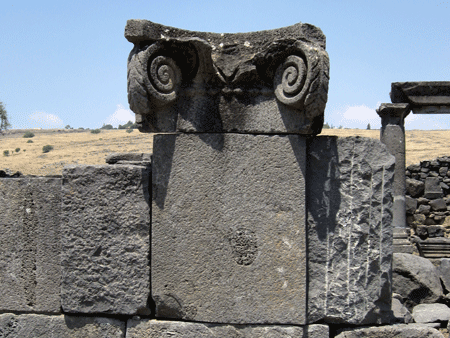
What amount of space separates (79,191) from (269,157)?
4.11ft

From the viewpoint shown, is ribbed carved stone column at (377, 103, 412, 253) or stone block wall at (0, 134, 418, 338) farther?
ribbed carved stone column at (377, 103, 412, 253)

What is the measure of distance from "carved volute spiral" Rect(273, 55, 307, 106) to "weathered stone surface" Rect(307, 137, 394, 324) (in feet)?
1.17

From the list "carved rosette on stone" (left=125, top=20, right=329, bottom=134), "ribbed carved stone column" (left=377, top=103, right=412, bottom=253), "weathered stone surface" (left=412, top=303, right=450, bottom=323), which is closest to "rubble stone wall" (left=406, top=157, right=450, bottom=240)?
"ribbed carved stone column" (left=377, top=103, right=412, bottom=253)

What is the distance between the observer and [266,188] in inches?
112

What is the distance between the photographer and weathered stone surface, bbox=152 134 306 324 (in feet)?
9.36

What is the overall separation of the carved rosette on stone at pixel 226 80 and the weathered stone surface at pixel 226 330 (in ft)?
4.09

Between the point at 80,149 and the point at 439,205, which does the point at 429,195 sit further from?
the point at 80,149

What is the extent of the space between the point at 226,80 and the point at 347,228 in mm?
1228

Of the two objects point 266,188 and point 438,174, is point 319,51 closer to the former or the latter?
point 266,188

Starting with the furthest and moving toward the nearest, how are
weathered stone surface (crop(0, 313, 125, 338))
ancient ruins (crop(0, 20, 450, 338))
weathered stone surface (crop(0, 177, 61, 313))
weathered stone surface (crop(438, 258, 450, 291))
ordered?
weathered stone surface (crop(438, 258, 450, 291)), weathered stone surface (crop(0, 177, 61, 313)), weathered stone surface (crop(0, 313, 125, 338)), ancient ruins (crop(0, 20, 450, 338))

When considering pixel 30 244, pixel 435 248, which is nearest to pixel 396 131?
pixel 435 248

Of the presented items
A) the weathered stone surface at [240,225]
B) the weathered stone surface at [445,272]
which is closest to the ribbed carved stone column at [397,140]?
the weathered stone surface at [445,272]

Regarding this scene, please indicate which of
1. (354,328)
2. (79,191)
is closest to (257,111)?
(79,191)

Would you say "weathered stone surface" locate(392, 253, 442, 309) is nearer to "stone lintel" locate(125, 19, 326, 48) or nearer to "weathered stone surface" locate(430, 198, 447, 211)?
"stone lintel" locate(125, 19, 326, 48)
